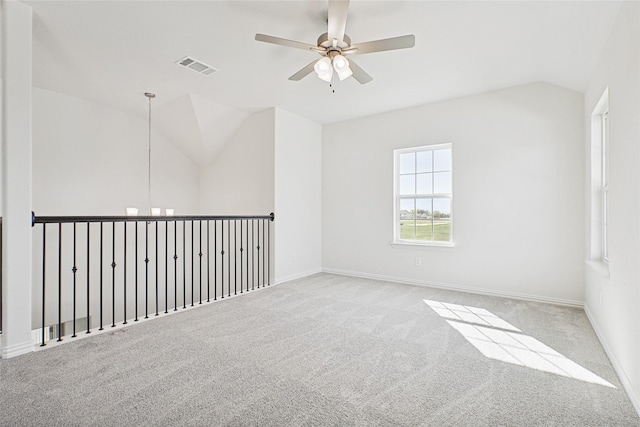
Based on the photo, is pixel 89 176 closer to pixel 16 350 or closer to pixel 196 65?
pixel 196 65

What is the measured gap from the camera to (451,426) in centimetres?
155

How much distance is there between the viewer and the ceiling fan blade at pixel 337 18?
2002mm

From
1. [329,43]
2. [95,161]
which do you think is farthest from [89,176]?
[329,43]

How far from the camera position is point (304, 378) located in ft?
6.58

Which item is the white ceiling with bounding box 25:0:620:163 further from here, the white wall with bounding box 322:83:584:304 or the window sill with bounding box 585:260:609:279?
the window sill with bounding box 585:260:609:279

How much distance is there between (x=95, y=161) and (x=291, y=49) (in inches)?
139

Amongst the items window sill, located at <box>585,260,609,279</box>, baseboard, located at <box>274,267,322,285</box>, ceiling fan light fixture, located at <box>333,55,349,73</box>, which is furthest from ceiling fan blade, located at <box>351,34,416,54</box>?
baseboard, located at <box>274,267,322,285</box>

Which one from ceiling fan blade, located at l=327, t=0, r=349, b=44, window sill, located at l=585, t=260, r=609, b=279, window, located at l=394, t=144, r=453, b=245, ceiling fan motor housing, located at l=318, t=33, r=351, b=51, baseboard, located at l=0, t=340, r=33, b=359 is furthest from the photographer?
window, located at l=394, t=144, r=453, b=245

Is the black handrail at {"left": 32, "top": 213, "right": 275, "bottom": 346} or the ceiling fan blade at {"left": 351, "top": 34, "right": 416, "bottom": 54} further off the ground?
the ceiling fan blade at {"left": 351, "top": 34, "right": 416, "bottom": 54}

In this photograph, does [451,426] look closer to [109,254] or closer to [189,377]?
[189,377]

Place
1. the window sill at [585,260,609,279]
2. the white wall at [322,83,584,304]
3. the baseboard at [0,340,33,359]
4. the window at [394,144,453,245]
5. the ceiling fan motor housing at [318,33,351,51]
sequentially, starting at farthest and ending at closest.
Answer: the window at [394,144,453,245]
the white wall at [322,83,584,304]
the window sill at [585,260,609,279]
the ceiling fan motor housing at [318,33,351,51]
the baseboard at [0,340,33,359]

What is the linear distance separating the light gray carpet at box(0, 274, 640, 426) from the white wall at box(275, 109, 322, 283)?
1.80 meters

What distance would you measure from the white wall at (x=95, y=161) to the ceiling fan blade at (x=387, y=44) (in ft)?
11.9

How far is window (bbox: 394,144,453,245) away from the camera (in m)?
4.41
